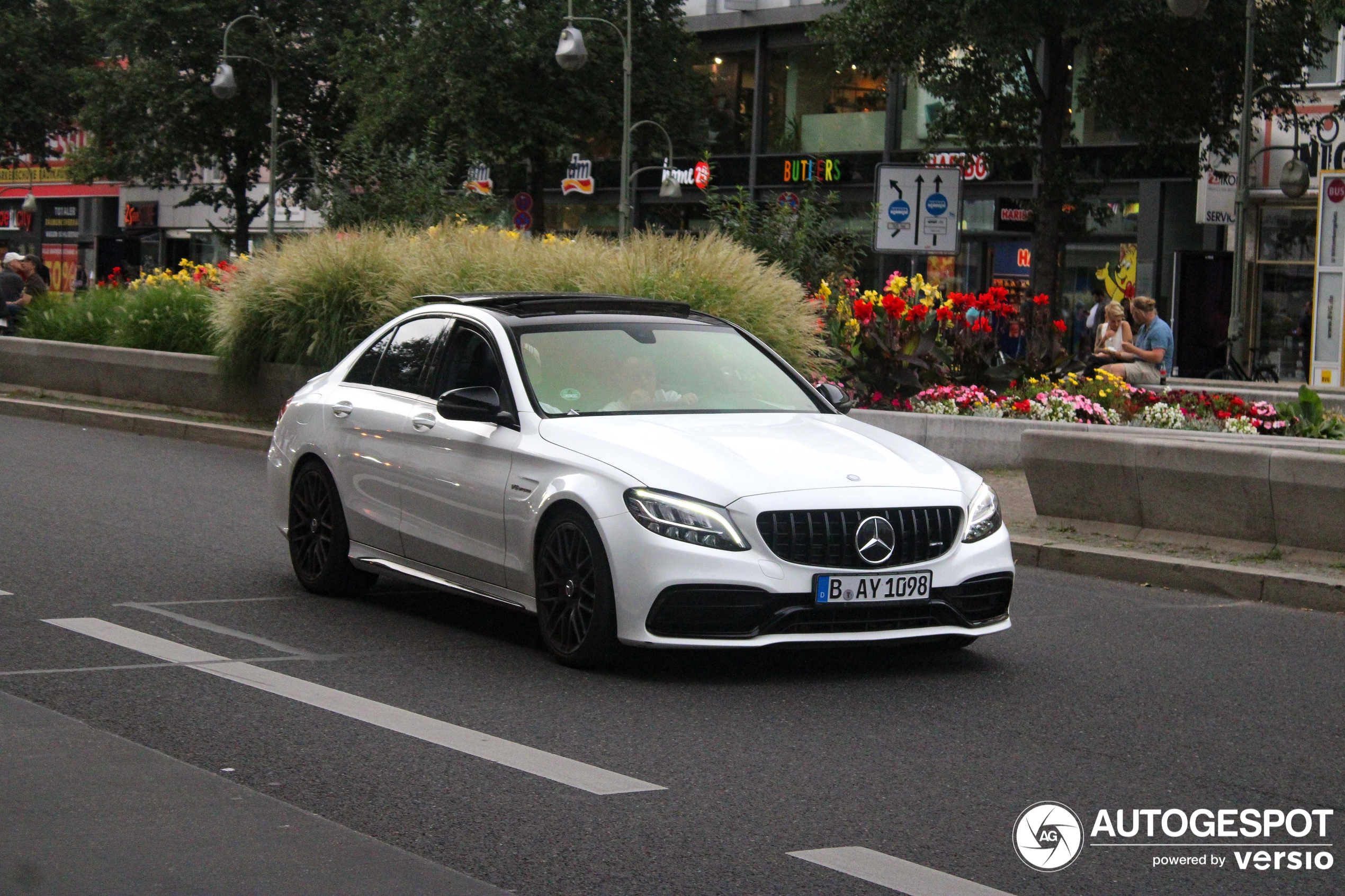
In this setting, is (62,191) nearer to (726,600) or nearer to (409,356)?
(409,356)

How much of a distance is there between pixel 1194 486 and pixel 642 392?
4558 mm

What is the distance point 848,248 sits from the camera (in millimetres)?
21859

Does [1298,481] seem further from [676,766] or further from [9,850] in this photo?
[9,850]

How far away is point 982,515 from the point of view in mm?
7707

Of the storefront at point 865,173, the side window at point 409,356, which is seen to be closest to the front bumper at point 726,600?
the side window at point 409,356

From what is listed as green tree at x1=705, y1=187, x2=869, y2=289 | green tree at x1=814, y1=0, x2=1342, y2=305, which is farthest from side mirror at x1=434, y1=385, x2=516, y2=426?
green tree at x1=814, y1=0, x2=1342, y2=305

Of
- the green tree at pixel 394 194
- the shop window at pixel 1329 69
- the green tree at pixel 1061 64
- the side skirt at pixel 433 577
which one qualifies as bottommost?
the side skirt at pixel 433 577

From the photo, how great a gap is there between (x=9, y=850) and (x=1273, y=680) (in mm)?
5229

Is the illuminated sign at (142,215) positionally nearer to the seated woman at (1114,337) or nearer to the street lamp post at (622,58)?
the street lamp post at (622,58)

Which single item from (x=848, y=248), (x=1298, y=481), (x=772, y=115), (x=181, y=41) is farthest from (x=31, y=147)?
(x=1298, y=481)

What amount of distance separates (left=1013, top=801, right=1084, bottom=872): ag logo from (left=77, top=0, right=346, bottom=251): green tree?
43889mm

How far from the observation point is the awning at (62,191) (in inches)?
2798

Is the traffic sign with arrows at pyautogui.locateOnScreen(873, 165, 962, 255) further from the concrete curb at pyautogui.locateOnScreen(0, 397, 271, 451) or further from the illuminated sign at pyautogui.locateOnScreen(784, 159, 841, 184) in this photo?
the illuminated sign at pyautogui.locateOnScreen(784, 159, 841, 184)

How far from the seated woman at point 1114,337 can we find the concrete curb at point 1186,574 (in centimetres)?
710
